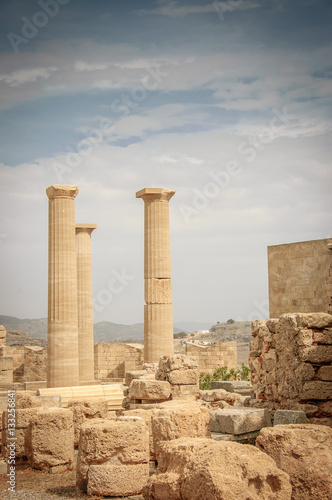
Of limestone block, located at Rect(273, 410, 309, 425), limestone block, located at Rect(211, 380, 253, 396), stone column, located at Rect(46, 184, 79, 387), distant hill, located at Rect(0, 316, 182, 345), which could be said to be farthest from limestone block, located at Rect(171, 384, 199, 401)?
distant hill, located at Rect(0, 316, 182, 345)

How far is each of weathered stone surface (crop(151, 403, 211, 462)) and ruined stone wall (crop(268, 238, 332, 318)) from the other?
658 cm

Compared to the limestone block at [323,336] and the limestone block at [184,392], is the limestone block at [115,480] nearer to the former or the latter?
the limestone block at [323,336]

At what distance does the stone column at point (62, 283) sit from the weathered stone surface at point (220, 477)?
43.9 feet

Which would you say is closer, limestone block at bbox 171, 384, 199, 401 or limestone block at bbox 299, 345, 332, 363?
limestone block at bbox 299, 345, 332, 363

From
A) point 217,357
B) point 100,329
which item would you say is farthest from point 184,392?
point 100,329

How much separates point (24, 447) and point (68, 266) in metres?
9.77

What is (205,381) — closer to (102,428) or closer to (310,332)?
(310,332)

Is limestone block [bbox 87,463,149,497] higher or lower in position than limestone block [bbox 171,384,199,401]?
lower

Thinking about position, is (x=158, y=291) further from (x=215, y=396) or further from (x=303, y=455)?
(x=303, y=455)

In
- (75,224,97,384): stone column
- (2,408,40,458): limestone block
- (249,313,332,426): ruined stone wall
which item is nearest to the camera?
(249,313,332,426): ruined stone wall

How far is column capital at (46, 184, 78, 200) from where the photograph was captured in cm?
2009

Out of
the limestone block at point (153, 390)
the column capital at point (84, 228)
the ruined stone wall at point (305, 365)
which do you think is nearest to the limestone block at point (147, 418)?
the ruined stone wall at point (305, 365)

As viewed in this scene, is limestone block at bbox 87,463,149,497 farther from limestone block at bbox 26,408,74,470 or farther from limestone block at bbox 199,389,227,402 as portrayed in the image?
limestone block at bbox 199,389,227,402

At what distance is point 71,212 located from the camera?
2034 centimetres
